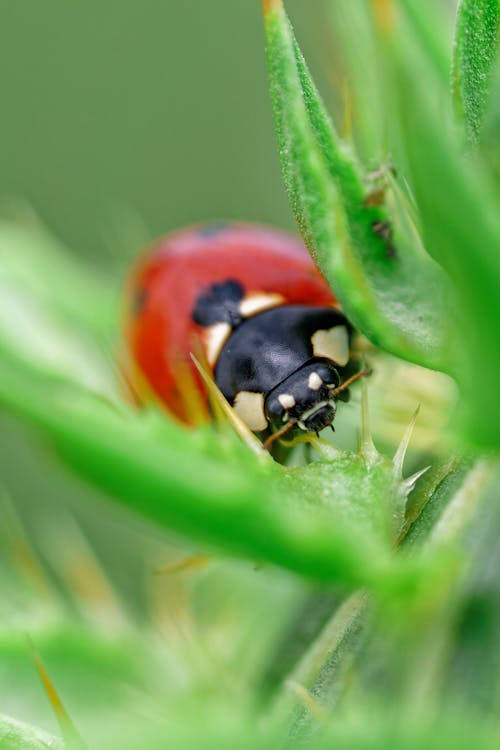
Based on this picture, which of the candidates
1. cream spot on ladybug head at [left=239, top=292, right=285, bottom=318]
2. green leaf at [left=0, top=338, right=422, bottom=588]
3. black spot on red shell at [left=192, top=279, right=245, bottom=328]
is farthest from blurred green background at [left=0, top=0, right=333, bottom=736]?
green leaf at [left=0, top=338, right=422, bottom=588]

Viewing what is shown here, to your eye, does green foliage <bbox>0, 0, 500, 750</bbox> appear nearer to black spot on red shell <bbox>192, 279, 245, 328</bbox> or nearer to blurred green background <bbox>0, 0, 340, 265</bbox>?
black spot on red shell <bbox>192, 279, 245, 328</bbox>

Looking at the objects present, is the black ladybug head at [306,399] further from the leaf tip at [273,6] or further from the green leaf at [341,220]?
the leaf tip at [273,6]

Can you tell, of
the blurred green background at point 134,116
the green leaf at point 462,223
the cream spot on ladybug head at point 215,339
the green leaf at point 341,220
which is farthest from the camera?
the blurred green background at point 134,116

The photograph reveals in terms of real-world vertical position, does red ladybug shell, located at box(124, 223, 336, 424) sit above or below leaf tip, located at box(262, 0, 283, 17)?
below

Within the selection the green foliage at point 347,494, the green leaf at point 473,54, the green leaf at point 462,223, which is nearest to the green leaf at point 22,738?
the green foliage at point 347,494

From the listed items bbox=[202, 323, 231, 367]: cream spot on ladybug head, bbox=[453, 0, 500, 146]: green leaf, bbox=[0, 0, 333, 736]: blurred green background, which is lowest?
bbox=[0, 0, 333, 736]: blurred green background
